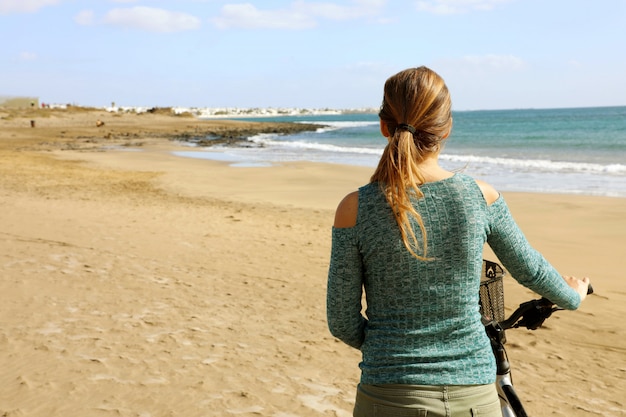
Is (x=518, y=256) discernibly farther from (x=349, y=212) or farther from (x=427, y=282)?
(x=349, y=212)

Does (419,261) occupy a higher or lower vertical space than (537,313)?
higher

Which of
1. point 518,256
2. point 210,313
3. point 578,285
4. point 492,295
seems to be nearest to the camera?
point 518,256

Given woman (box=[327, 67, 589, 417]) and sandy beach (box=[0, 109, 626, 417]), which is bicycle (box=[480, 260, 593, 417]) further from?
sandy beach (box=[0, 109, 626, 417])

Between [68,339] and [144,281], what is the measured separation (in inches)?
71.1

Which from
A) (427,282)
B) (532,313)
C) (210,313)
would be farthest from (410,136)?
(210,313)

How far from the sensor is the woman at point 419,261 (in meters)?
1.61

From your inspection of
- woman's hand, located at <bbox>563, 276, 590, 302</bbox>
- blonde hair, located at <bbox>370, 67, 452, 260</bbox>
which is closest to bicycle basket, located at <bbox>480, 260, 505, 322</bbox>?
woman's hand, located at <bbox>563, 276, 590, 302</bbox>

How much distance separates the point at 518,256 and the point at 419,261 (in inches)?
12.4

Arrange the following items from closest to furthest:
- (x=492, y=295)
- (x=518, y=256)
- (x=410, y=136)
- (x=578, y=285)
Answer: (x=410, y=136), (x=518, y=256), (x=578, y=285), (x=492, y=295)

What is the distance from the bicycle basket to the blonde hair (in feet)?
1.95

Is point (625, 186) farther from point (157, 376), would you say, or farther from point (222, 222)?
point (157, 376)

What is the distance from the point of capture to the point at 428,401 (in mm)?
1641

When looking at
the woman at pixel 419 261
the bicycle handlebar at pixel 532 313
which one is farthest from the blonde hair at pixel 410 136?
the bicycle handlebar at pixel 532 313

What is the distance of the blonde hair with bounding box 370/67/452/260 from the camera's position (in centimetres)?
158
